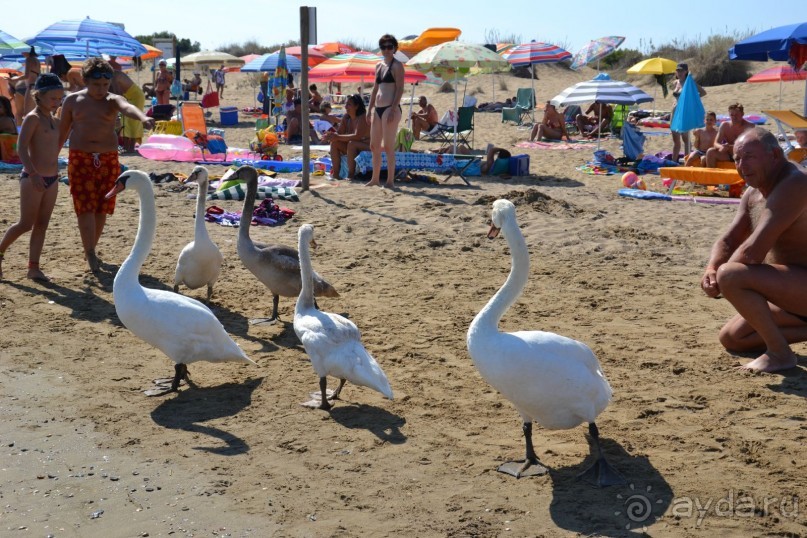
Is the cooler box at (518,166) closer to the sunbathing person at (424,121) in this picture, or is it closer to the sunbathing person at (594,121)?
the sunbathing person at (424,121)

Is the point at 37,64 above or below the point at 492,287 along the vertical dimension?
above

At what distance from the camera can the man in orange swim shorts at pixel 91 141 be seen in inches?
280

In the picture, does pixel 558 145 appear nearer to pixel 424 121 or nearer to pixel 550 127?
pixel 550 127

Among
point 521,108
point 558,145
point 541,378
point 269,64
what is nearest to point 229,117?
A: point 269,64

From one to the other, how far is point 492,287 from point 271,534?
4151 millimetres

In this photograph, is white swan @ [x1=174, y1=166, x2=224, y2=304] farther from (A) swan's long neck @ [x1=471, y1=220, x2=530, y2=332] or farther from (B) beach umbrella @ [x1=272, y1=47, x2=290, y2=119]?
(B) beach umbrella @ [x1=272, y1=47, x2=290, y2=119]

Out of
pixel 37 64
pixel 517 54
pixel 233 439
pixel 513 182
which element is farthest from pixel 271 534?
pixel 517 54

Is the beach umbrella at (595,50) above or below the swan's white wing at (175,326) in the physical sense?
above

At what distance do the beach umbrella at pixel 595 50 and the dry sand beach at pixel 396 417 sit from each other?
15.7 metres

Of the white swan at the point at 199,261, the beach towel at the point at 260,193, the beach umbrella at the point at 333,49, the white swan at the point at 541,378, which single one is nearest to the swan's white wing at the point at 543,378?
the white swan at the point at 541,378

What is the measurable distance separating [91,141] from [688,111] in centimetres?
995

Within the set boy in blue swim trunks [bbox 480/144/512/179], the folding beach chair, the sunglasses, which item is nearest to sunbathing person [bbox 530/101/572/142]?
boy in blue swim trunks [bbox 480/144/512/179]

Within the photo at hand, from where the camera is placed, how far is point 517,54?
22297 mm

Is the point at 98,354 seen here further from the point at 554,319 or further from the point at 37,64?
the point at 37,64
